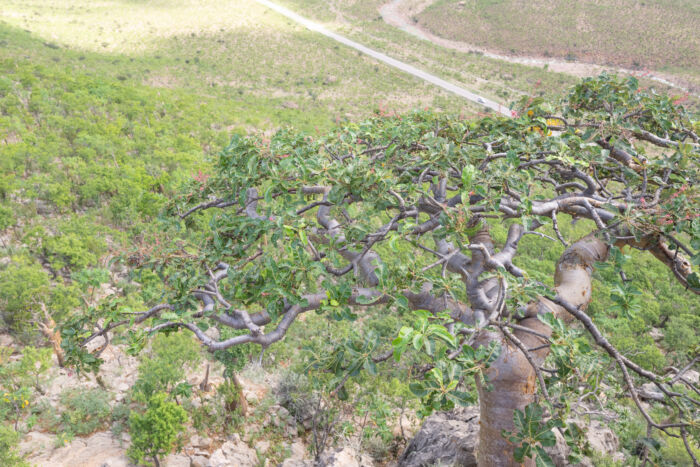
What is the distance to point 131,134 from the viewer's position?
38.4 ft

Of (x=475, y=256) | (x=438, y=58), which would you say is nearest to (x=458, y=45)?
(x=438, y=58)

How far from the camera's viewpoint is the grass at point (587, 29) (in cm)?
3158

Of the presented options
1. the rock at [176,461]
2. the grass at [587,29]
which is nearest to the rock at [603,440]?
the rock at [176,461]

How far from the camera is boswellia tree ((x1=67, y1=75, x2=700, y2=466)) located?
1.91m

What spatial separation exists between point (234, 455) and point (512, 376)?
307 cm

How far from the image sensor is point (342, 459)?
3.81 meters

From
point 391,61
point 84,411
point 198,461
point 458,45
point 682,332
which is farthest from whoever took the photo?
point 458,45

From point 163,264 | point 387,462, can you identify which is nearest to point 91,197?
point 163,264

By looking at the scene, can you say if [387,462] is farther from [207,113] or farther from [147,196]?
[207,113]

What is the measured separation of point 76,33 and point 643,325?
36325 mm

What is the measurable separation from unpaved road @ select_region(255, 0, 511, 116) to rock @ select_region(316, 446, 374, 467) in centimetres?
2001

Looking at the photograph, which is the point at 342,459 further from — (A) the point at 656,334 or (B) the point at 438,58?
(B) the point at 438,58

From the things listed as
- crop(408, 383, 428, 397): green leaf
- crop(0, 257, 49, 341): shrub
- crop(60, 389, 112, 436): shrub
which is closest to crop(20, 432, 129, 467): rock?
crop(60, 389, 112, 436): shrub

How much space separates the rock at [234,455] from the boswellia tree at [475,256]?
1926 mm
